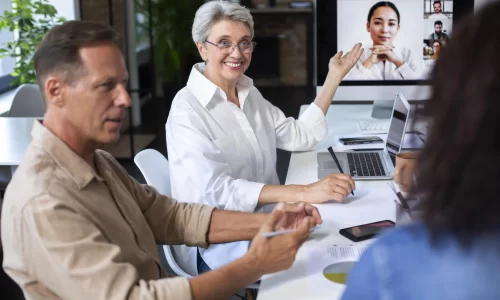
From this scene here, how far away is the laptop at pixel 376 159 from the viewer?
2225 millimetres

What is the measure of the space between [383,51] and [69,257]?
6.51 ft

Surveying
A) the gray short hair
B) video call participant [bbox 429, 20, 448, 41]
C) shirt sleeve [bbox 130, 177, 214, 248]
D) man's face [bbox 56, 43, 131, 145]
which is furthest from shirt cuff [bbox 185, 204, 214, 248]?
video call participant [bbox 429, 20, 448, 41]

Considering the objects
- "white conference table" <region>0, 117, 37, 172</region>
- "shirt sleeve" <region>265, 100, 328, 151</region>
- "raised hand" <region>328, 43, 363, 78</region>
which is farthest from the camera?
"white conference table" <region>0, 117, 37, 172</region>

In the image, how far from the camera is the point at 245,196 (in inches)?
78.5

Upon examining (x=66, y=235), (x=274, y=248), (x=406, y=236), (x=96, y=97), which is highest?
(x=96, y=97)

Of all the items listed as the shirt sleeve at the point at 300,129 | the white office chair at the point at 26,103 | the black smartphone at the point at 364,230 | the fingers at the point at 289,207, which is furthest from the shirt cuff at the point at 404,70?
the white office chair at the point at 26,103

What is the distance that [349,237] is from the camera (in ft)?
5.40

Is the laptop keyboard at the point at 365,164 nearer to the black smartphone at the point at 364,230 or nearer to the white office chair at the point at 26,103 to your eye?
the black smartphone at the point at 364,230

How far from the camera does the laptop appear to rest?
7.30 feet

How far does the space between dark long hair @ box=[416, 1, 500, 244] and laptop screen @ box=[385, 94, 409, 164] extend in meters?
1.54

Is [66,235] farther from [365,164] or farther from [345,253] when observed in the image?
[365,164]

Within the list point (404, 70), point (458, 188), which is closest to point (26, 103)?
point (404, 70)

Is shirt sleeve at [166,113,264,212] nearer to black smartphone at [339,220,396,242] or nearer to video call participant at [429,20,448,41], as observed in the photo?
black smartphone at [339,220,396,242]

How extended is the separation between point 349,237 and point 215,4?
3.22ft
